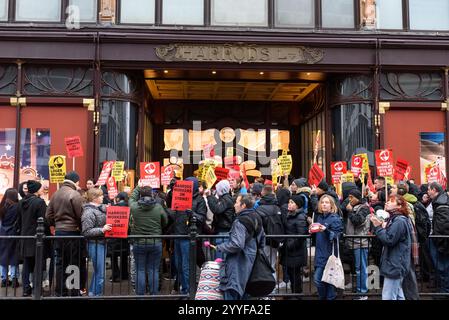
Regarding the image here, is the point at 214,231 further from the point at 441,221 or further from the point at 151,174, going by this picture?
the point at 441,221

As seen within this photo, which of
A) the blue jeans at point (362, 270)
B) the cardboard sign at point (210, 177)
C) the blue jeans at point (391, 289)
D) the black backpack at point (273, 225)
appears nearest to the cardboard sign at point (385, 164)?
the blue jeans at point (362, 270)

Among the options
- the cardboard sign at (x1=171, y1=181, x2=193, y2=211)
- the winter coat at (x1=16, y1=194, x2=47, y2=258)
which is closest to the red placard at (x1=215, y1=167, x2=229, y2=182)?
the cardboard sign at (x1=171, y1=181, x2=193, y2=211)

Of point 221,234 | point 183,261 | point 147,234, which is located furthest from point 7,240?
point 221,234

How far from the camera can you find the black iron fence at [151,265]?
29.7ft

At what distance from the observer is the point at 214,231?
10.2m

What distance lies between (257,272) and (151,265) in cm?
268

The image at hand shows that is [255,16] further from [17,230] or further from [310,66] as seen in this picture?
[17,230]

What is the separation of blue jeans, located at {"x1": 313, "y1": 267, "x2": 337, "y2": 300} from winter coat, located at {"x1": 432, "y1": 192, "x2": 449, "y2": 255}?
231cm

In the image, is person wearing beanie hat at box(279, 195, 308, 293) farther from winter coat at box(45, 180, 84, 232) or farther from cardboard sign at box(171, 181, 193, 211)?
winter coat at box(45, 180, 84, 232)

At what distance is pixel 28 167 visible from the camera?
15609 millimetres

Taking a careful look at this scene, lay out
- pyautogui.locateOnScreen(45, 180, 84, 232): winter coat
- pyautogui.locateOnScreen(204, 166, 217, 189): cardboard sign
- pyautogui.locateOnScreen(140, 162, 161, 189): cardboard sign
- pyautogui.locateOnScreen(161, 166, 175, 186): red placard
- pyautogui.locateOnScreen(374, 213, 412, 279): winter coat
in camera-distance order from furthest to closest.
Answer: pyautogui.locateOnScreen(161, 166, 175, 186): red placard
pyautogui.locateOnScreen(140, 162, 161, 189): cardboard sign
pyautogui.locateOnScreen(204, 166, 217, 189): cardboard sign
pyautogui.locateOnScreen(45, 180, 84, 232): winter coat
pyautogui.locateOnScreen(374, 213, 412, 279): winter coat

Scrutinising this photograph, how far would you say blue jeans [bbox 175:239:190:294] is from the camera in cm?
973

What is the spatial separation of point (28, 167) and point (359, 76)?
32.5 feet
